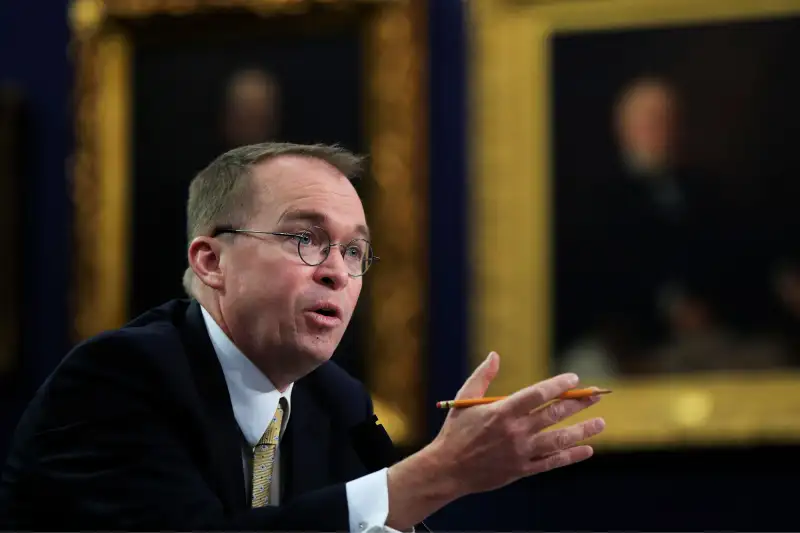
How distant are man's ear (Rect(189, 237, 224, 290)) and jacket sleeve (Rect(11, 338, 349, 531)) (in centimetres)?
21

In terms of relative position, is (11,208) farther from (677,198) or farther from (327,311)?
(327,311)

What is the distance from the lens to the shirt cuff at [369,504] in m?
1.88

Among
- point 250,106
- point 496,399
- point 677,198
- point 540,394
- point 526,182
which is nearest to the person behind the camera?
point 540,394

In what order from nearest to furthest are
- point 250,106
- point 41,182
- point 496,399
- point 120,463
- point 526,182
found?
point 496,399, point 120,463, point 526,182, point 250,106, point 41,182

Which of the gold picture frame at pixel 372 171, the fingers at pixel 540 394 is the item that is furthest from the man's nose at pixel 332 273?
the gold picture frame at pixel 372 171

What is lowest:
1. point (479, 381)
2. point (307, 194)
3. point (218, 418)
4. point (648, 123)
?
point (218, 418)

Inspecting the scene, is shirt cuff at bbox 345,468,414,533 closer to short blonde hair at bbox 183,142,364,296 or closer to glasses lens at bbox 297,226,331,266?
glasses lens at bbox 297,226,331,266

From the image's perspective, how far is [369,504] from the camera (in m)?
1.90

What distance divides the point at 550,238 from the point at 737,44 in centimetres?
132

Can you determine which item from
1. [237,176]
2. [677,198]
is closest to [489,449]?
[237,176]

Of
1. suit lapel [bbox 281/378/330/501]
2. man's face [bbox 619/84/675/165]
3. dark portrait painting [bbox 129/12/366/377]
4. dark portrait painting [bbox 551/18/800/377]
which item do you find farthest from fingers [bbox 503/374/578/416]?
dark portrait painting [bbox 129/12/366/377]

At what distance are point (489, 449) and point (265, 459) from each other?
1.97 ft

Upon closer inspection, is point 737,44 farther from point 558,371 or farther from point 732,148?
point 558,371

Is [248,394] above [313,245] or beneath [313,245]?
beneath
